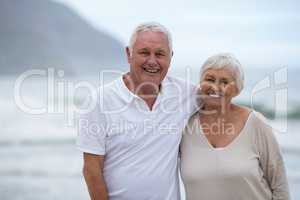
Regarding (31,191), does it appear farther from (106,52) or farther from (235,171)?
(235,171)

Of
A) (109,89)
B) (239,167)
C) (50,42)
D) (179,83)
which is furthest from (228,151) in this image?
(50,42)

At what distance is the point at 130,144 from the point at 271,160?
48 centimetres

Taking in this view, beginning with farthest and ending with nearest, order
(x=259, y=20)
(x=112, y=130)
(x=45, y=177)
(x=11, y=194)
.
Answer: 1. (x=259, y=20)
2. (x=45, y=177)
3. (x=11, y=194)
4. (x=112, y=130)

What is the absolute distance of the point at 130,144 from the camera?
178 cm

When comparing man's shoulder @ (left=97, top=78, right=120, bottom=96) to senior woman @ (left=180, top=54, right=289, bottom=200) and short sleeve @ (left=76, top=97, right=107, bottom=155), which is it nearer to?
short sleeve @ (left=76, top=97, right=107, bottom=155)

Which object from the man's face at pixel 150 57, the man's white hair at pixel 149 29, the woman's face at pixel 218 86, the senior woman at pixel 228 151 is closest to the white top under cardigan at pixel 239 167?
the senior woman at pixel 228 151

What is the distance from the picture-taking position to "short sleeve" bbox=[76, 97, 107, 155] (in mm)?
1739

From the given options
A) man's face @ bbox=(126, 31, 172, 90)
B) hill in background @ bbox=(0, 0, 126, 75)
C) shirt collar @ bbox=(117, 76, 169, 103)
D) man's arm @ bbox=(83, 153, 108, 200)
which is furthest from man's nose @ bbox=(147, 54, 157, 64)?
hill in background @ bbox=(0, 0, 126, 75)

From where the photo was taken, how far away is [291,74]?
645cm

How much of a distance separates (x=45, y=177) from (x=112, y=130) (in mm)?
4107

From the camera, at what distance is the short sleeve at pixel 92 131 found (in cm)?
174

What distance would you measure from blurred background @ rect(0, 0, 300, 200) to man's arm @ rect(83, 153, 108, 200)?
392cm

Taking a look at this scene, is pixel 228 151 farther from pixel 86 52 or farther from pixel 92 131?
pixel 86 52

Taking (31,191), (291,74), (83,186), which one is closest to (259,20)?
(291,74)
